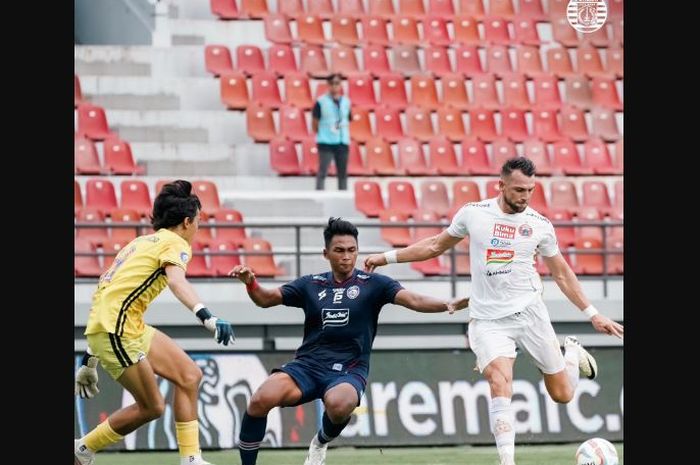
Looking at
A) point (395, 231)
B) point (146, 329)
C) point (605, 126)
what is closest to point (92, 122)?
point (395, 231)

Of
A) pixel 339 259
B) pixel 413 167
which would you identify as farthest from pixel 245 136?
pixel 339 259

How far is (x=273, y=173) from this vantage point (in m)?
22.4

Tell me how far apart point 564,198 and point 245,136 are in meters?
4.97

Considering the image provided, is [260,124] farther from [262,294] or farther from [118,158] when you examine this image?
[262,294]

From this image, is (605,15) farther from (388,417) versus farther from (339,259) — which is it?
(339,259)

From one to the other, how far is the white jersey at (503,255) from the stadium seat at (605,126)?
1297cm

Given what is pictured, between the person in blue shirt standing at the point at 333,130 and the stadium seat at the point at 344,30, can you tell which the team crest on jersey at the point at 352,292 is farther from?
the stadium seat at the point at 344,30

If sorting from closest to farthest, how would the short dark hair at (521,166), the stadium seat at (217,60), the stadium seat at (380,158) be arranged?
the short dark hair at (521,166) → the stadium seat at (380,158) → the stadium seat at (217,60)

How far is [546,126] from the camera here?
23719 millimetres

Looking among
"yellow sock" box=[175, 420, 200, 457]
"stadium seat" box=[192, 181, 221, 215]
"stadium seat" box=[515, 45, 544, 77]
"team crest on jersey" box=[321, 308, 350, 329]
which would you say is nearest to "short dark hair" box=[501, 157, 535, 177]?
"team crest on jersey" box=[321, 308, 350, 329]

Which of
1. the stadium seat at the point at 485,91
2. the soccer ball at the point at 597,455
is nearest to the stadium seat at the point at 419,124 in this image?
the stadium seat at the point at 485,91

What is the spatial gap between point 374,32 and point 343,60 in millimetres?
1120

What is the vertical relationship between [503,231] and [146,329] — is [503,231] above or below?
above

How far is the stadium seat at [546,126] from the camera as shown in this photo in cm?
2359
